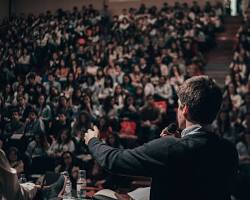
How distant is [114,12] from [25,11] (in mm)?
3321

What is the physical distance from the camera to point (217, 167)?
1770mm

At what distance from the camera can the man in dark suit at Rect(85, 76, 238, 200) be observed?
1703 mm

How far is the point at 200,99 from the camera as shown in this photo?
176 cm

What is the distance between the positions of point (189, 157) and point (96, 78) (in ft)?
31.7

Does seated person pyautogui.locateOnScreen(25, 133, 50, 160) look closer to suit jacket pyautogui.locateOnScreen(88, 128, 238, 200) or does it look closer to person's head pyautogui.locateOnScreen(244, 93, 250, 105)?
person's head pyautogui.locateOnScreen(244, 93, 250, 105)

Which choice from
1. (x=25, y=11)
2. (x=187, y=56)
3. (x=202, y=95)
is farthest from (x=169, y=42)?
(x=202, y=95)

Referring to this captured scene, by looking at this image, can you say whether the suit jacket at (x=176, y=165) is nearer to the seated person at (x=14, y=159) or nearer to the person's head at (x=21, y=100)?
the seated person at (x=14, y=159)

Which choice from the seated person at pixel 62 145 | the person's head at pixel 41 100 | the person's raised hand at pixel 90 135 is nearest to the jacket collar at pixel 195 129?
the person's raised hand at pixel 90 135

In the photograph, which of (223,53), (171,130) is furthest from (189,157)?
(223,53)

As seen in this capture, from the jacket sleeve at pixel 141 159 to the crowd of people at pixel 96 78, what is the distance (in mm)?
5686

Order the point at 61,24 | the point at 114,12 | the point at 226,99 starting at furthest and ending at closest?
the point at 114,12 → the point at 61,24 → the point at 226,99

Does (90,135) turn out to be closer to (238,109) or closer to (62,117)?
(238,109)

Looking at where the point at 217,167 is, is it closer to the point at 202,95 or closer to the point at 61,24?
the point at 202,95

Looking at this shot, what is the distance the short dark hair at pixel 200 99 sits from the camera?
1.76m
